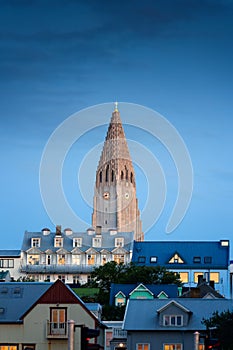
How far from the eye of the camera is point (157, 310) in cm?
9144

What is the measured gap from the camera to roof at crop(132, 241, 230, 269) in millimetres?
189375

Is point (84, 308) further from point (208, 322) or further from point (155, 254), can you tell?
point (155, 254)

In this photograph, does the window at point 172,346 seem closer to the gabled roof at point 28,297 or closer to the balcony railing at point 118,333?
the balcony railing at point 118,333

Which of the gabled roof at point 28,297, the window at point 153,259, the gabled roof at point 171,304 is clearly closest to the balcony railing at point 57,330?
the gabled roof at point 28,297

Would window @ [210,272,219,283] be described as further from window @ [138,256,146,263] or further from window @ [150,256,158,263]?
window @ [138,256,146,263]

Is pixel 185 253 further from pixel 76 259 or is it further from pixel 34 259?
pixel 34 259

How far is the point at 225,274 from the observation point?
187 m

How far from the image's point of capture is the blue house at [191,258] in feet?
614

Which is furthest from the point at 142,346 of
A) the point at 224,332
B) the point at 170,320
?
the point at 224,332

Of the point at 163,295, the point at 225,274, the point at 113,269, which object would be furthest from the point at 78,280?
the point at 163,295

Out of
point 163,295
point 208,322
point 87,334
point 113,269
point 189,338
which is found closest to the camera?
point 87,334

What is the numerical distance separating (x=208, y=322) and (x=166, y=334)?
771 centimetres

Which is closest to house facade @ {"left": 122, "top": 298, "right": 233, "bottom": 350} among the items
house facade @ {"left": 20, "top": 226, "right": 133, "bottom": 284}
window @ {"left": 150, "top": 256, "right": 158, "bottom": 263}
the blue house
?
the blue house

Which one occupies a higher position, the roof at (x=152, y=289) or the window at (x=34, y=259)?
the window at (x=34, y=259)
